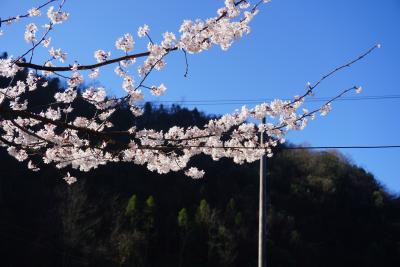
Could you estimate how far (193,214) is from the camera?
39031 mm

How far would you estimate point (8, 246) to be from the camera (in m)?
24.5

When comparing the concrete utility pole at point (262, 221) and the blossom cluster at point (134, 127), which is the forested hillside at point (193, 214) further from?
the blossom cluster at point (134, 127)

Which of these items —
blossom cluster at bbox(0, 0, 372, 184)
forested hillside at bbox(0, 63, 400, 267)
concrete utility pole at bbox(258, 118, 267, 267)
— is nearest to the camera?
blossom cluster at bbox(0, 0, 372, 184)

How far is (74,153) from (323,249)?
42092 millimetres

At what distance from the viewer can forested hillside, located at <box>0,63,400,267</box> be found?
25750mm

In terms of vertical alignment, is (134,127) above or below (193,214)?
below

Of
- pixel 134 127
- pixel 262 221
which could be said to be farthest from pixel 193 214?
pixel 134 127

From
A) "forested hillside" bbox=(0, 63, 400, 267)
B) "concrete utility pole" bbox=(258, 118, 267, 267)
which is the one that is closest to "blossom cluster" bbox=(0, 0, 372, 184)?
"concrete utility pole" bbox=(258, 118, 267, 267)

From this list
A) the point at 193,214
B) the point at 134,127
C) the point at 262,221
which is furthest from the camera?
the point at 193,214

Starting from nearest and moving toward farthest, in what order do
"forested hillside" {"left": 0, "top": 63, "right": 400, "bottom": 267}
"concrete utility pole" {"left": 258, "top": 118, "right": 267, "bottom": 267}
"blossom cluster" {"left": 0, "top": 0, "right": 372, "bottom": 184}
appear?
"blossom cluster" {"left": 0, "top": 0, "right": 372, "bottom": 184} < "concrete utility pole" {"left": 258, "top": 118, "right": 267, "bottom": 267} < "forested hillside" {"left": 0, "top": 63, "right": 400, "bottom": 267}

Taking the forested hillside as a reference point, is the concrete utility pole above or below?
below

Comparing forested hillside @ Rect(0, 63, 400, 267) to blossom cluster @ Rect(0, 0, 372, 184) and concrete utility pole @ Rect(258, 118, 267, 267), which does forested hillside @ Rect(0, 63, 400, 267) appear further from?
blossom cluster @ Rect(0, 0, 372, 184)

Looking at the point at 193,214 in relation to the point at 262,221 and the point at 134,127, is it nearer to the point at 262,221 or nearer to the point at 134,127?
the point at 262,221

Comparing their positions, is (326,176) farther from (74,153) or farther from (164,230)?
(74,153)
